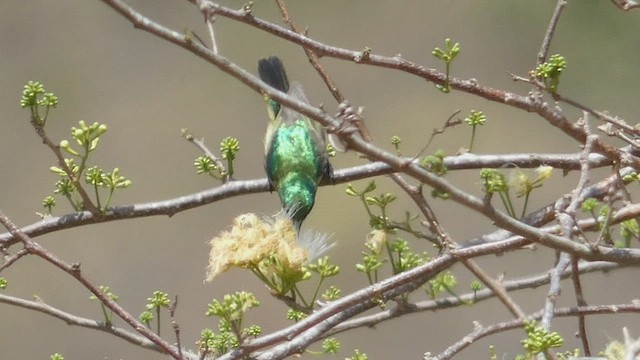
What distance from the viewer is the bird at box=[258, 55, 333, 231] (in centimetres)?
161

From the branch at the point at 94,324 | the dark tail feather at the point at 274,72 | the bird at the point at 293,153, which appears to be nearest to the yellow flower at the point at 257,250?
the branch at the point at 94,324

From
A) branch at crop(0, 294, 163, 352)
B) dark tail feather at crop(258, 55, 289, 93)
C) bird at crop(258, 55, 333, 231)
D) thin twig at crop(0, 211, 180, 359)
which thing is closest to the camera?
thin twig at crop(0, 211, 180, 359)

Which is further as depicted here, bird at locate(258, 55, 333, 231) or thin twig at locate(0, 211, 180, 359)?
bird at locate(258, 55, 333, 231)

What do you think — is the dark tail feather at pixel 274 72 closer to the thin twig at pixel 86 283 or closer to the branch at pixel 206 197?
the branch at pixel 206 197

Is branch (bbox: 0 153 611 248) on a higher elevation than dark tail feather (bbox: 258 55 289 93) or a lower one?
lower

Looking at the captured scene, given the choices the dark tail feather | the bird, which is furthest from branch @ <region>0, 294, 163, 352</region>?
the dark tail feather

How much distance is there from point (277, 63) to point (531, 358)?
1306 mm

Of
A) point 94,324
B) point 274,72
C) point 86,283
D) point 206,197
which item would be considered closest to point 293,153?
point 274,72

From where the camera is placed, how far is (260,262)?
912 mm

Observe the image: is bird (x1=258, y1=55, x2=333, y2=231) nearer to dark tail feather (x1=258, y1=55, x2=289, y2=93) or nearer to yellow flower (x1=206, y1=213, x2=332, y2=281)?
dark tail feather (x1=258, y1=55, x2=289, y2=93)

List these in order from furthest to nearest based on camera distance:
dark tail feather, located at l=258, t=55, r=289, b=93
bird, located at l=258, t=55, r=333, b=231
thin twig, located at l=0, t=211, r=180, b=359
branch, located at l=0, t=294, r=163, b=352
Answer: dark tail feather, located at l=258, t=55, r=289, b=93 < bird, located at l=258, t=55, r=333, b=231 < branch, located at l=0, t=294, r=163, b=352 < thin twig, located at l=0, t=211, r=180, b=359

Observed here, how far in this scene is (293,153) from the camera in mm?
1769

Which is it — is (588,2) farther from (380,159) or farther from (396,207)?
(380,159)

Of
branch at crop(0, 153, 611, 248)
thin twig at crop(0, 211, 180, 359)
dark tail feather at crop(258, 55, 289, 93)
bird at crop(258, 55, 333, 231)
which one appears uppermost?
dark tail feather at crop(258, 55, 289, 93)
